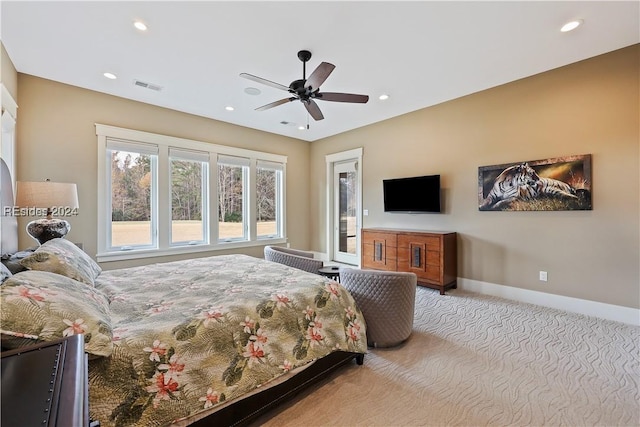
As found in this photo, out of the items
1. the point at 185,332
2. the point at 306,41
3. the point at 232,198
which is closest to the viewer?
the point at 185,332

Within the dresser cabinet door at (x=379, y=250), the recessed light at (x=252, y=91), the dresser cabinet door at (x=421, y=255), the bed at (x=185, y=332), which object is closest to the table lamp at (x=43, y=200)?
the bed at (x=185, y=332)

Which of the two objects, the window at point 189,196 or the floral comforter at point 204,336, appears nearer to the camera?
the floral comforter at point 204,336

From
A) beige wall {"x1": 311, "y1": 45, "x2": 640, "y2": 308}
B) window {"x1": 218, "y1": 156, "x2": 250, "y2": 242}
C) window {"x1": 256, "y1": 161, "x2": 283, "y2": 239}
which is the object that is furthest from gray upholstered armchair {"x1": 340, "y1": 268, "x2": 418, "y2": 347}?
window {"x1": 256, "y1": 161, "x2": 283, "y2": 239}

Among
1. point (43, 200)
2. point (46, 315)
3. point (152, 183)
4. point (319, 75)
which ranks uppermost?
point (319, 75)

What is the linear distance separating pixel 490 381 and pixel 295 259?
2.20 meters

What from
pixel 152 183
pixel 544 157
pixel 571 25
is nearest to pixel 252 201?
pixel 152 183

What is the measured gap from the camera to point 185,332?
4.58 feet

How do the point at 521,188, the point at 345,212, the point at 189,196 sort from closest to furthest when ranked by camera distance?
the point at 521,188, the point at 189,196, the point at 345,212

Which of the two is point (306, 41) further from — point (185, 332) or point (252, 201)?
point (252, 201)

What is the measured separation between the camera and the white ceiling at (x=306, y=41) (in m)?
2.32

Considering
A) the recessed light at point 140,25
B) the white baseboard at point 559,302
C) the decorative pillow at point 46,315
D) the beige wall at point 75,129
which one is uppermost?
the recessed light at point 140,25

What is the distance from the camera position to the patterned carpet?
167 centimetres

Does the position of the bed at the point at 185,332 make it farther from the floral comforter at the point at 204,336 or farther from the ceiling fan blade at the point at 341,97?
the ceiling fan blade at the point at 341,97

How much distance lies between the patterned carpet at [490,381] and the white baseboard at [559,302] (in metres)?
0.16
